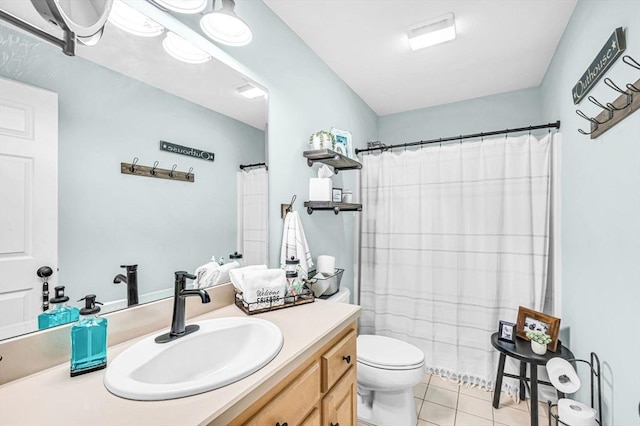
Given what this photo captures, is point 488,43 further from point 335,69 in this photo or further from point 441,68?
point 335,69

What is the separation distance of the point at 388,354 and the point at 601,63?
5.81 feet

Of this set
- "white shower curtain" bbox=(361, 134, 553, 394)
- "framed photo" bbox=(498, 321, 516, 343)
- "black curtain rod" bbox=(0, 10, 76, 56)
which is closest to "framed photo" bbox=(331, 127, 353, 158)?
"white shower curtain" bbox=(361, 134, 553, 394)

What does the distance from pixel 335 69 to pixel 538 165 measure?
5.47 feet

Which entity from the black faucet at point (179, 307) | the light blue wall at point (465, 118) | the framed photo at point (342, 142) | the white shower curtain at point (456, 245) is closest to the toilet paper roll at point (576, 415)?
the white shower curtain at point (456, 245)

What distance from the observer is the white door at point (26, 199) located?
0.74 meters

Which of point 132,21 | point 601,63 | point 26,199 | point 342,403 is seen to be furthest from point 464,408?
point 132,21

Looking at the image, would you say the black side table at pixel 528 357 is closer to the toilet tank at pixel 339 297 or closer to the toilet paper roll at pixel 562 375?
the toilet paper roll at pixel 562 375

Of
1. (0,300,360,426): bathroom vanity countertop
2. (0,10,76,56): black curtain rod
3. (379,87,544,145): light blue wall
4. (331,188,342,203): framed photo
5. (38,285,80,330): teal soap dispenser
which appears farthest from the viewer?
(379,87,544,145): light blue wall

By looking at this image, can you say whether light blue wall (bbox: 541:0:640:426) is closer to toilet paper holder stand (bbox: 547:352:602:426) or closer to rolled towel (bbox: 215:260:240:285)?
toilet paper holder stand (bbox: 547:352:602:426)

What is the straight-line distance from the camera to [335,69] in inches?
92.1

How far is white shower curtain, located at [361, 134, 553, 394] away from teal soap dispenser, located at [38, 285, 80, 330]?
2.10 meters

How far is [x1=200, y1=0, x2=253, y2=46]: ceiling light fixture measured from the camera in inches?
46.5

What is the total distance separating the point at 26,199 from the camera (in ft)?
2.54

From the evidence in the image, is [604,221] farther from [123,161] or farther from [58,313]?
[58,313]
